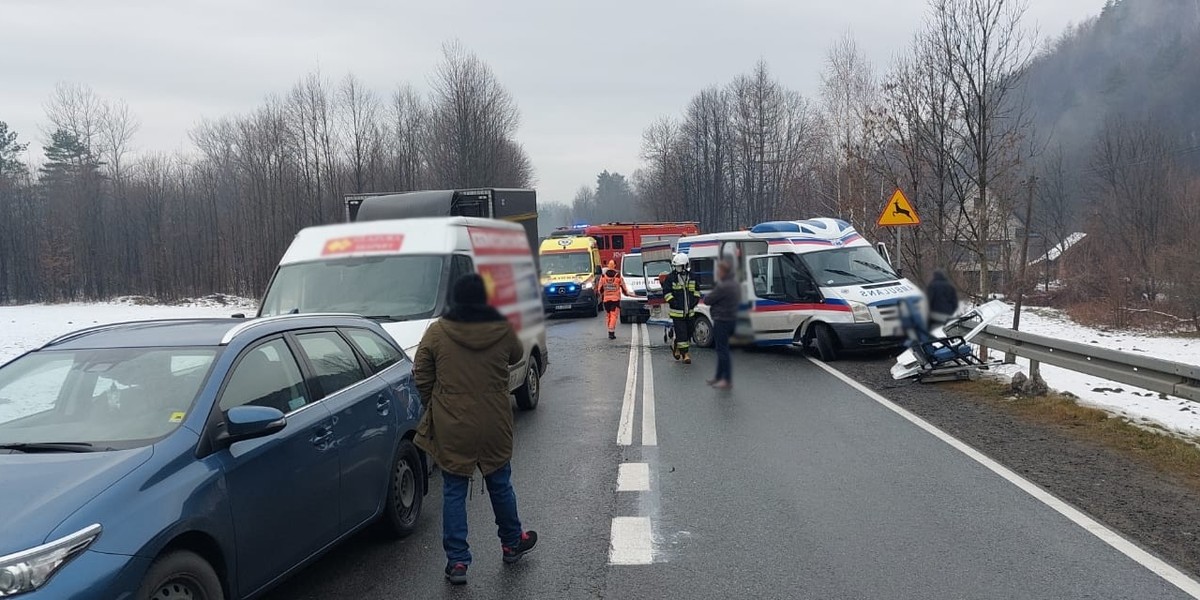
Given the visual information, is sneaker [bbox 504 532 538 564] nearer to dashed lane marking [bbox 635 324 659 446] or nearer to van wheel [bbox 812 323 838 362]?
dashed lane marking [bbox 635 324 659 446]

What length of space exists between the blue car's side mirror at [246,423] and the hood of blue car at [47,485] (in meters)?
0.40

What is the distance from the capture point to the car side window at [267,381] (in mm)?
4934

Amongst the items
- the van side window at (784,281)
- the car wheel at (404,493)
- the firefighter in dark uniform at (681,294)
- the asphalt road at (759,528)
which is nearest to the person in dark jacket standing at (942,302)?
the van side window at (784,281)

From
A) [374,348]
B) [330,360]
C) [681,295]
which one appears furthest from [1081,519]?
[330,360]

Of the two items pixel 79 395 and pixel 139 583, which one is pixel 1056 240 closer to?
pixel 139 583

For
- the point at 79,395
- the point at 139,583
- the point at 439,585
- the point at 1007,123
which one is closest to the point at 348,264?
the point at 139,583

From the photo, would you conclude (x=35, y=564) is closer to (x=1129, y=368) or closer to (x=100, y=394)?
(x=100, y=394)

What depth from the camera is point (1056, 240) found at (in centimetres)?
162

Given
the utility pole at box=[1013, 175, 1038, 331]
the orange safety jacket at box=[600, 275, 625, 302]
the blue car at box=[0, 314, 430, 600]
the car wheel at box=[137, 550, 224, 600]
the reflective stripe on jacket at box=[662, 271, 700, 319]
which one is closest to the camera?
the utility pole at box=[1013, 175, 1038, 331]

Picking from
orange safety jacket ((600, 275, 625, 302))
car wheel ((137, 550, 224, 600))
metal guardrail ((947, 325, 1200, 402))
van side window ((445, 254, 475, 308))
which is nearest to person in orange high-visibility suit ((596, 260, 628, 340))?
orange safety jacket ((600, 275, 625, 302))

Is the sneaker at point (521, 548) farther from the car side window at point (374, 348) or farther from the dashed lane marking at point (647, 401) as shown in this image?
the dashed lane marking at point (647, 401)

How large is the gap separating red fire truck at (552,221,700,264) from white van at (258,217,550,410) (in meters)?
0.49

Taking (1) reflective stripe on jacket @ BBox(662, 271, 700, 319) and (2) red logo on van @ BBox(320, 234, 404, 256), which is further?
(1) reflective stripe on jacket @ BBox(662, 271, 700, 319)

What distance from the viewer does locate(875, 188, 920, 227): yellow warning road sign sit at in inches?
72.1
